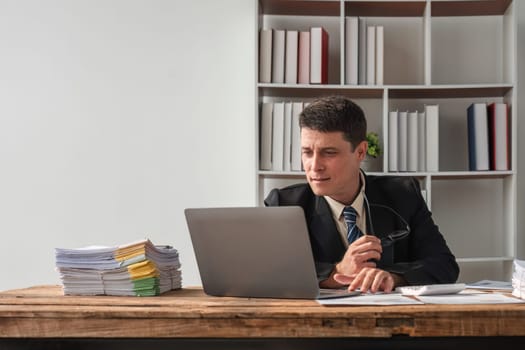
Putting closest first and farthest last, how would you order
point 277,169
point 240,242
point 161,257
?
point 240,242 → point 161,257 → point 277,169

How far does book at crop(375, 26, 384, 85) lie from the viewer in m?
3.59

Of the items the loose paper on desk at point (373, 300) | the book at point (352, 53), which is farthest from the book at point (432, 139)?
the loose paper on desk at point (373, 300)

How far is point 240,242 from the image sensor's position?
6.28 feet

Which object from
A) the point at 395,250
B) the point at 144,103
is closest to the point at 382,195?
the point at 395,250

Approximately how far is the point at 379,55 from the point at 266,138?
61cm

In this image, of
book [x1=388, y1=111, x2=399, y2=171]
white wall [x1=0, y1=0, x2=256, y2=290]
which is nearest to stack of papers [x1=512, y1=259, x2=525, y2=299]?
book [x1=388, y1=111, x2=399, y2=171]

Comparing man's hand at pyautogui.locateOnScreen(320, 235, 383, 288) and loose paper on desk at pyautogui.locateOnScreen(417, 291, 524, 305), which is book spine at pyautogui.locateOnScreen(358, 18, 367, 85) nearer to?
man's hand at pyautogui.locateOnScreen(320, 235, 383, 288)

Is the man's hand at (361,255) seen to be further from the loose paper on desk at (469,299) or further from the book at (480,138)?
the book at (480,138)

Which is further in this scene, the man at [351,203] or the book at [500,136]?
the book at [500,136]

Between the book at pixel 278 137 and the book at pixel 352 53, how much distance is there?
324 mm

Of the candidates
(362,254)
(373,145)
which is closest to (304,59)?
(373,145)

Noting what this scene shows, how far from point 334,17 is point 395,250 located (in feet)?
5.30

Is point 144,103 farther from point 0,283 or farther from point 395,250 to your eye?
point 395,250

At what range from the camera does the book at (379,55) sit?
3.59 meters
